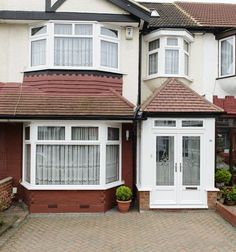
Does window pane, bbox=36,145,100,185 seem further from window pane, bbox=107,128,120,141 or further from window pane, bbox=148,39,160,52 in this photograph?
window pane, bbox=148,39,160,52

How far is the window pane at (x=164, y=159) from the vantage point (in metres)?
10.8

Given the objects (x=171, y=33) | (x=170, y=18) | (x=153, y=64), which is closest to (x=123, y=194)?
(x=153, y=64)

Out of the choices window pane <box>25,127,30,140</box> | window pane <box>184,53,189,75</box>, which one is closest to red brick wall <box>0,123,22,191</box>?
window pane <box>25,127,30,140</box>

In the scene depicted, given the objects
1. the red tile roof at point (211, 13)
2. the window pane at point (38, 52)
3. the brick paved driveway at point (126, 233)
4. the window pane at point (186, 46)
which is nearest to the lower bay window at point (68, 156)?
the brick paved driveway at point (126, 233)

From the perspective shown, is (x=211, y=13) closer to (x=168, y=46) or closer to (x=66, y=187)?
(x=168, y=46)

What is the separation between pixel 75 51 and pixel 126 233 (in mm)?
6479

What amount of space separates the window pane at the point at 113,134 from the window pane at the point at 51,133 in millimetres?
1549

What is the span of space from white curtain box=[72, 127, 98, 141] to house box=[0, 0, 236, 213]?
1.3 inches

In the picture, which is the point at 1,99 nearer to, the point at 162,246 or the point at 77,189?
the point at 77,189

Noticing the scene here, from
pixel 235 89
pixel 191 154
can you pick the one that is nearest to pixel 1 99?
pixel 191 154

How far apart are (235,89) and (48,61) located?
7.32 meters

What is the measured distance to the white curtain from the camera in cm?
1097

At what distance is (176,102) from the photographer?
10.9 meters

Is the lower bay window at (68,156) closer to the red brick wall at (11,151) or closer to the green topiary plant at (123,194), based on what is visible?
the green topiary plant at (123,194)
